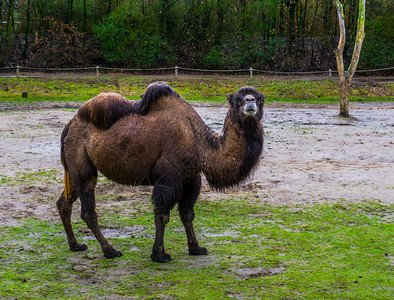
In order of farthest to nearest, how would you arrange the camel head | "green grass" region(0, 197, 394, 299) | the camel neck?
the camel neck → the camel head → "green grass" region(0, 197, 394, 299)

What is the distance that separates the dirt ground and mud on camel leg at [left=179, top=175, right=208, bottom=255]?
0.97m

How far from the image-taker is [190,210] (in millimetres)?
6547

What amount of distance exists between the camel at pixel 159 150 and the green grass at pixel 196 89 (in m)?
17.0

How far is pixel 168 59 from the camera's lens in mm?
32125

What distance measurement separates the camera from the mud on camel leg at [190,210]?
6.51 m

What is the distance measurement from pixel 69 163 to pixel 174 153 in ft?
4.65

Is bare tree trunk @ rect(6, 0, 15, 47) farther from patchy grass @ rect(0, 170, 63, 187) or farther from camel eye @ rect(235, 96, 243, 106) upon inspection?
camel eye @ rect(235, 96, 243, 106)

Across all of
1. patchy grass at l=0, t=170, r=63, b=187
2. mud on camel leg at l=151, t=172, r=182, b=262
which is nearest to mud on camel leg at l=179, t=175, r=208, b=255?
mud on camel leg at l=151, t=172, r=182, b=262

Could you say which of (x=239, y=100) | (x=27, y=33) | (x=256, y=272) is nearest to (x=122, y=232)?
(x=256, y=272)

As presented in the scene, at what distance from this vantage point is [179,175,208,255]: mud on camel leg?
651 cm

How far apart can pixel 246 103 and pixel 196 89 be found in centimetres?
2027

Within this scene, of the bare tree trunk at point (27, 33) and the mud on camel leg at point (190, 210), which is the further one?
the bare tree trunk at point (27, 33)

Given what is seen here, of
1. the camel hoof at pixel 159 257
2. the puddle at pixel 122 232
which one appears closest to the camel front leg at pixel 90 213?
the camel hoof at pixel 159 257

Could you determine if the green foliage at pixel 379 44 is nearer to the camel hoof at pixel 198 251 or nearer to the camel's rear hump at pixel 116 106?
the camel's rear hump at pixel 116 106
